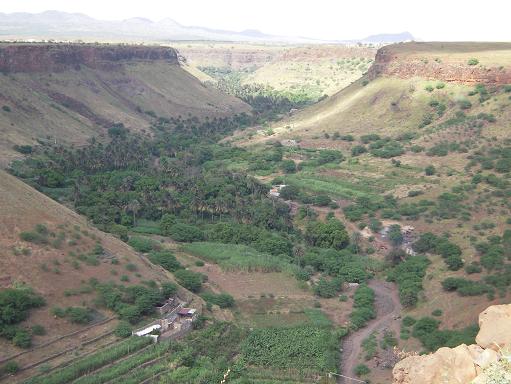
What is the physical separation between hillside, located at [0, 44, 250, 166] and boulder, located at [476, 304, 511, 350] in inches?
2758

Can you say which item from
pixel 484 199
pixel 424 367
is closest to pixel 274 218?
pixel 484 199

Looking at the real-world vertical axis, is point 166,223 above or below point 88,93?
below

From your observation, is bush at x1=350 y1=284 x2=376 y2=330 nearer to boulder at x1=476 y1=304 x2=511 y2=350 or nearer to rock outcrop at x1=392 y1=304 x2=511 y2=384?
boulder at x1=476 y1=304 x2=511 y2=350

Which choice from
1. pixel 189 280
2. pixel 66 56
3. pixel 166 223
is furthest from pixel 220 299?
pixel 66 56

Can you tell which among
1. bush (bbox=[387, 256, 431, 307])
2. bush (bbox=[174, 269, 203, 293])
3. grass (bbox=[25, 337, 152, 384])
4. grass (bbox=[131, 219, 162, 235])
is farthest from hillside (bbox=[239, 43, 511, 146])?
grass (bbox=[25, 337, 152, 384])

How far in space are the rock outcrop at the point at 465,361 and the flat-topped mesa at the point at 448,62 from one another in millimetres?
83451

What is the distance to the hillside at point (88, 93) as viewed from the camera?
104562 millimetres

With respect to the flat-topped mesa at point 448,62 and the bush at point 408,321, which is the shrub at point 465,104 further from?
the bush at point 408,321

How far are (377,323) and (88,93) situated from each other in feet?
308

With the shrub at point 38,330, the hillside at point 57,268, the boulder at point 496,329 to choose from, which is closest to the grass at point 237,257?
the hillside at point 57,268

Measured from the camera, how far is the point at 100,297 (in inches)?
1773

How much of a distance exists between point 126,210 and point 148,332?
32.0m

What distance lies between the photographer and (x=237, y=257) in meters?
60.6

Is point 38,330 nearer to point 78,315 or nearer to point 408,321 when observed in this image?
point 78,315
